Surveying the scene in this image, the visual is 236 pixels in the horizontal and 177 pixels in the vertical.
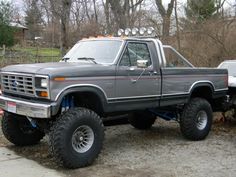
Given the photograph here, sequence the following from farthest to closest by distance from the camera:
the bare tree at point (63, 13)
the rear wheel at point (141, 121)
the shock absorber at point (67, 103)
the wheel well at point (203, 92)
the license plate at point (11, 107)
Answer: the bare tree at point (63, 13), the rear wheel at point (141, 121), the wheel well at point (203, 92), the license plate at point (11, 107), the shock absorber at point (67, 103)

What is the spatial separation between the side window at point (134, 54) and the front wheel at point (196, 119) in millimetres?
1494

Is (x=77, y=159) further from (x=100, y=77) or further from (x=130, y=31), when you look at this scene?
(x=130, y=31)

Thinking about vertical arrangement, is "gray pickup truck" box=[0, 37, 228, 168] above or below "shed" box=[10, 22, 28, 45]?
below

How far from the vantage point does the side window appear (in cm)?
825

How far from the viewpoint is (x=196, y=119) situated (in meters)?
9.48

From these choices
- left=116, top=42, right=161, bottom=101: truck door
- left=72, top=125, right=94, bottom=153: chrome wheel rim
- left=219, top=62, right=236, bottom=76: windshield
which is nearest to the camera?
left=72, top=125, right=94, bottom=153: chrome wheel rim

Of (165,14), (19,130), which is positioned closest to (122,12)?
(165,14)

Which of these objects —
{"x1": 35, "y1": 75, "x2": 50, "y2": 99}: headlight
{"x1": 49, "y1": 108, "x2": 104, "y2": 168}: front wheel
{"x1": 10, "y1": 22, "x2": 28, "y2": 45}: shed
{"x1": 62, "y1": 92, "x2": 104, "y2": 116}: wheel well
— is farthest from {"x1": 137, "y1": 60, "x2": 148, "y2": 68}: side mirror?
{"x1": 10, "y1": 22, "x2": 28, "y2": 45}: shed

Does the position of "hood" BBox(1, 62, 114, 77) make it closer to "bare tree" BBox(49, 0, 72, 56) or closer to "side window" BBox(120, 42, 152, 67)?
"side window" BBox(120, 42, 152, 67)

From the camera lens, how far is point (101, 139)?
24.6 ft

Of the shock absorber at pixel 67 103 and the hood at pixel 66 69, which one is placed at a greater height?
the hood at pixel 66 69

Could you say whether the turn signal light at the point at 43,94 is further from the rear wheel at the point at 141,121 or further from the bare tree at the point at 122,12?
the bare tree at the point at 122,12

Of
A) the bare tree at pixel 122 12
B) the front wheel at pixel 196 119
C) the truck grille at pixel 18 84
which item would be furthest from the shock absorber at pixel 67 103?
the bare tree at pixel 122 12

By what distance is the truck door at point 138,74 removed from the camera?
800 centimetres
